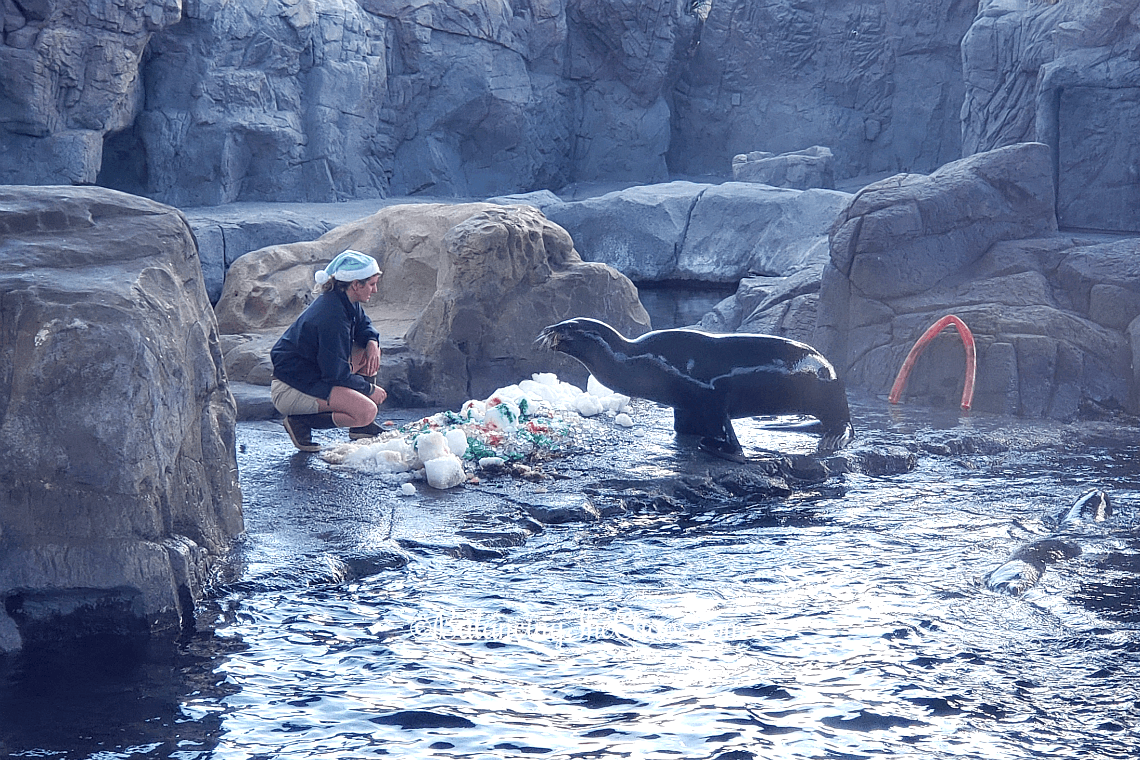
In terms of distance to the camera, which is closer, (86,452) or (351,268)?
(86,452)

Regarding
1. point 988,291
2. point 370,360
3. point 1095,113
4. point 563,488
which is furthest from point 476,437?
point 1095,113

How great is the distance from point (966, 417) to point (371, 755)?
5.63 metres

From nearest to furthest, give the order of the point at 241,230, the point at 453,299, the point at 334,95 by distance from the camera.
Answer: the point at 453,299
the point at 241,230
the point at 334,95

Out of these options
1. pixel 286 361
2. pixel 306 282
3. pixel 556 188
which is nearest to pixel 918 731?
pixel 286 361

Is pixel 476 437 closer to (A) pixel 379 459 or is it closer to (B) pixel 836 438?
(A) pixel 379 459

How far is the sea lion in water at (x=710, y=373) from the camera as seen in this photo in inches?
241

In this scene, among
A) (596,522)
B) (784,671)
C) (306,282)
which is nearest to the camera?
(784,671)

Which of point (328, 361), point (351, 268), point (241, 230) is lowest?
point (328, 361)

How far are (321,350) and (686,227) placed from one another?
12.1 m

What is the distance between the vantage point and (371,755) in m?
3.03

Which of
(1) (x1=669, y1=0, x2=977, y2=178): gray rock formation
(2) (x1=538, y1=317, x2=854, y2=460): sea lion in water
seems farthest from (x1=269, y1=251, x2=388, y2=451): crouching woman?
(1) (x1=669, y1=0, x2=977, y2=178): gray rock formation

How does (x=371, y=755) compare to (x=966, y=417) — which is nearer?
(x=371, y=755)

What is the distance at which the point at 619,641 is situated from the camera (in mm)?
3729

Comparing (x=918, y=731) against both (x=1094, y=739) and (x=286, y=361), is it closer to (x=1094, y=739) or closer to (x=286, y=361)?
(x=1094, y=739)
